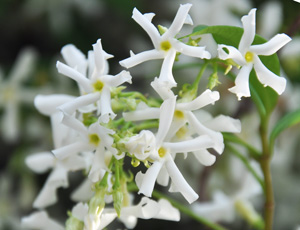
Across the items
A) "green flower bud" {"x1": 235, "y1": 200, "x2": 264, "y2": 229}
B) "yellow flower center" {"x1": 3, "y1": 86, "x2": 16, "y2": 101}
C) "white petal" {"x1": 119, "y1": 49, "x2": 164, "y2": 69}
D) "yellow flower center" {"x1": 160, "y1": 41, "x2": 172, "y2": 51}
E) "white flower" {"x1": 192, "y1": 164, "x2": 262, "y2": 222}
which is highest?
"yellow flower center" {"x1": 160, "y1": 41, "x2": 172, "y2": 51}

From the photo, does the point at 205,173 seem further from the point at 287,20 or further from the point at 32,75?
the point at 32,75

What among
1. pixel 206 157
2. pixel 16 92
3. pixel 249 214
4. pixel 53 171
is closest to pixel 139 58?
pixel 206 157

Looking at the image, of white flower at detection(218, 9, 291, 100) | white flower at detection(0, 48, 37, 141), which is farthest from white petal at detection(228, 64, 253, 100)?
white flower at detection(0, 48, 37, 141)

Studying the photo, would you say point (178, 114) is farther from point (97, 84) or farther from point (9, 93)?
point (9, 93)

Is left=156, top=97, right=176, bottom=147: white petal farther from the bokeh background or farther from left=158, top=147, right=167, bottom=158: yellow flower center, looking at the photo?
the bokeh background

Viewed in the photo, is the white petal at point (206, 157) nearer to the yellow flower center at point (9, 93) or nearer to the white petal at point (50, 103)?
the white petal at point (50, 103)
